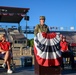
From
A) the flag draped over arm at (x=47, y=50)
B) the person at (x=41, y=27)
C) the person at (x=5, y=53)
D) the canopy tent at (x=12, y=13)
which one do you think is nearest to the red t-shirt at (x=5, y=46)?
the person at (x=5, y=53)

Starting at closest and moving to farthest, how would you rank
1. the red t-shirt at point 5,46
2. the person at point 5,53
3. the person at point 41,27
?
1. the person at point 41,27
2. the person at point 5,53
3. the red t-shirt at point 5,46

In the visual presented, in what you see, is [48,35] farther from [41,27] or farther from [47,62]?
[47,62]

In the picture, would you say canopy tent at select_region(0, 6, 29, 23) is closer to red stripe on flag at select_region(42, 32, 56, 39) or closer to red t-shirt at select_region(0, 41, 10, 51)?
red t-shirt at select_region(0, 41, 10, 51)

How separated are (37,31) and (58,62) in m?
0.84

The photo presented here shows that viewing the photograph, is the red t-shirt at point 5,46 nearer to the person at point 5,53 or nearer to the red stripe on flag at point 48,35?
the person at point 5,53

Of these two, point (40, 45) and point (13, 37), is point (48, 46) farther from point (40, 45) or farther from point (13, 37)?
point (13, 37)

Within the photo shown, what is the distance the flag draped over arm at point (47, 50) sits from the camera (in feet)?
17.9

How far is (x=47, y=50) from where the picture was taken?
5.49 meters

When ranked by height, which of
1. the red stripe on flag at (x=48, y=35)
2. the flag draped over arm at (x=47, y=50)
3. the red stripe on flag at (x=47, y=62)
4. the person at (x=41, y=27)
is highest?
the person at (x=41, y=27)

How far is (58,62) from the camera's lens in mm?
5500

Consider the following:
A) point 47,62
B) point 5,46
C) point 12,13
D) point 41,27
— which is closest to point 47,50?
point 47,62

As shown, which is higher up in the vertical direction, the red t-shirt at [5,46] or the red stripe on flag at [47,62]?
the red t-shirt at [5,46]

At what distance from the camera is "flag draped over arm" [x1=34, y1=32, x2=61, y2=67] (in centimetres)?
545

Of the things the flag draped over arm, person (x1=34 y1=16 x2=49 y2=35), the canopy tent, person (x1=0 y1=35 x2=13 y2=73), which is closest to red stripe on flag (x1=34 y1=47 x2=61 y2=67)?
the flag draped over arm
